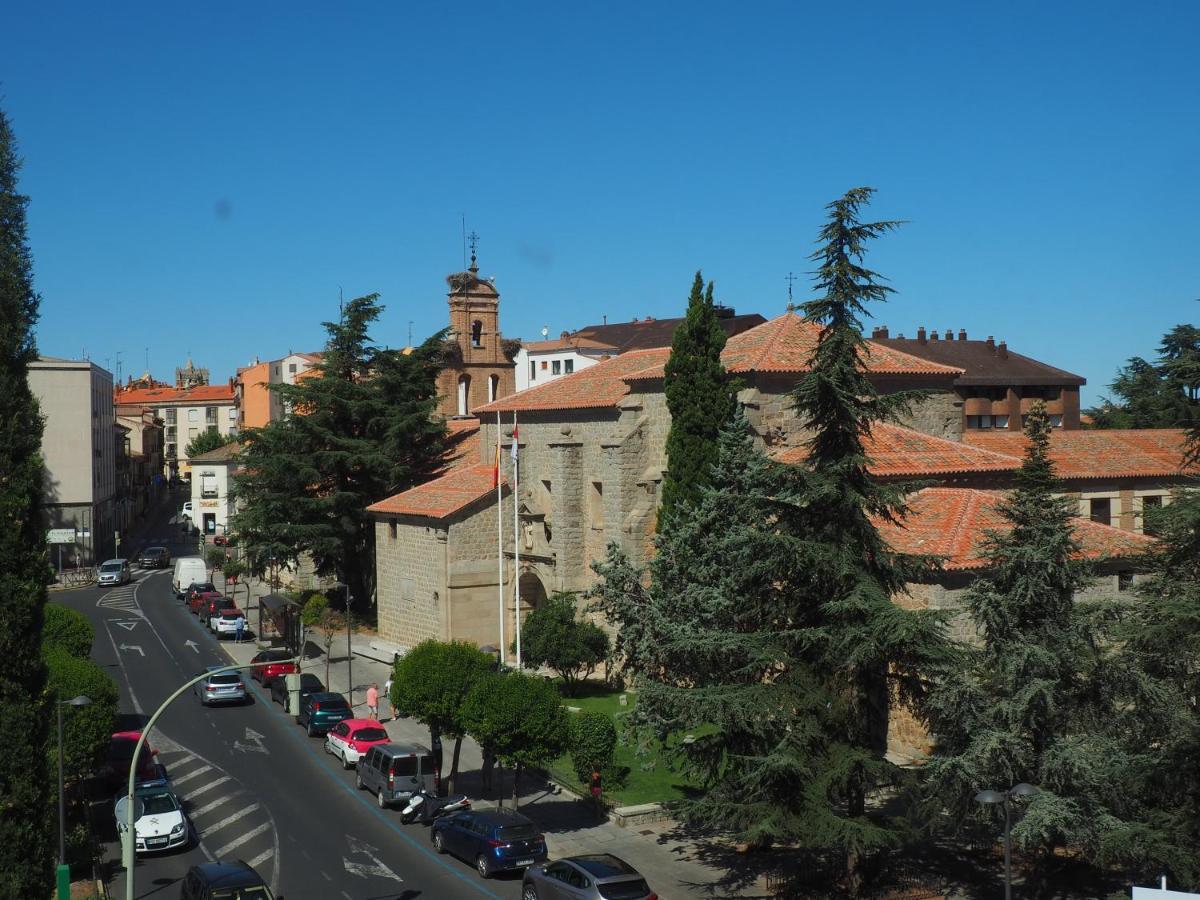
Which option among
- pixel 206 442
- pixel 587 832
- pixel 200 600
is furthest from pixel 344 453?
pixel 206 442

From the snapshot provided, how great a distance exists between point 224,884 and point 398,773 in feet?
28.3

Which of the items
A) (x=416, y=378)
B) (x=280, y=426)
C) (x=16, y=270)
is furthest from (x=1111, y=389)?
(x=16, y=270)

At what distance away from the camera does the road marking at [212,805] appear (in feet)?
93.9

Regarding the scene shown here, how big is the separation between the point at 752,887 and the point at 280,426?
37.9 m

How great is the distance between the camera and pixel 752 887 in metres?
22.8

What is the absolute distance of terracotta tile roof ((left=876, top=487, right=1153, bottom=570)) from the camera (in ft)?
90.6

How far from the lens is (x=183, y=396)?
445 feet

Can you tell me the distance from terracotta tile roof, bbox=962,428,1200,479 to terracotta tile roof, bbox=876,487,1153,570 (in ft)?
32.8

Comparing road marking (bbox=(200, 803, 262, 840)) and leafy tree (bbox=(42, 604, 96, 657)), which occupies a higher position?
leafy tree (bbox=(42, 604, 96, 657))

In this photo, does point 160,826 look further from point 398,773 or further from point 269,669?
point 269,669

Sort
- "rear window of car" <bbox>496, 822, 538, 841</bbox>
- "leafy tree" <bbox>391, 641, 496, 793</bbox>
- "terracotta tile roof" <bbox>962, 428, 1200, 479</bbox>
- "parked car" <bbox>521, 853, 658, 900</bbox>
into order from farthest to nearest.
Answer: "terracotta tile roof" <bbox>962, 428, 1200, 479</bbox>, "leafy tree" <bbox>391, 641, 496, 793</bbox>, "rear window of car" <bbox>496, 822, 538, 841</bbox>, "parked car" <bbox>521, 853, 658, 900</bbox>

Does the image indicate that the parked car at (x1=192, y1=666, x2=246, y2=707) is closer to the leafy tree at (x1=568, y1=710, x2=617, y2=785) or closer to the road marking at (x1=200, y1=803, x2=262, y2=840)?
the road marking at (x1=200, y1=803, x2=262, y2=840)

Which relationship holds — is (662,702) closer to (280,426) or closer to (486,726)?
(486,726)

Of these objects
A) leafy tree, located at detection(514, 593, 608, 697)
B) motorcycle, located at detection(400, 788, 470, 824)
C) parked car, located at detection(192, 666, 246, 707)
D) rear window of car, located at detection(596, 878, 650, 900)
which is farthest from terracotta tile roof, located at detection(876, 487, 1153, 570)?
parked car, located at detection(192, 666, 246, 707)
